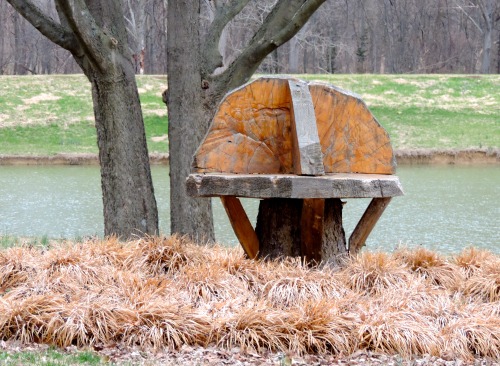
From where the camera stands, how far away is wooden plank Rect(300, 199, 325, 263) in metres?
5.49

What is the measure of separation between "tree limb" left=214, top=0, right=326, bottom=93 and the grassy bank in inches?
608

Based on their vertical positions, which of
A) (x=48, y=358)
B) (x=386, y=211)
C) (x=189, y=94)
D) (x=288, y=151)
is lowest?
(x=386, y=211)

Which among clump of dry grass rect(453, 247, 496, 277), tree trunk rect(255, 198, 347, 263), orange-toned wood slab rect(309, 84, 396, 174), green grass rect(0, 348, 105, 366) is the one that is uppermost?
orange-toned wood slab rect(309, 84, 396, 174)

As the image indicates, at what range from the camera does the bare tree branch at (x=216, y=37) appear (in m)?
8.06

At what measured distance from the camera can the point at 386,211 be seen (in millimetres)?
14328

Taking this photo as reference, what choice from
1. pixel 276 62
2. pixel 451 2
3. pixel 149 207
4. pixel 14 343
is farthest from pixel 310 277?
pixel 451 2

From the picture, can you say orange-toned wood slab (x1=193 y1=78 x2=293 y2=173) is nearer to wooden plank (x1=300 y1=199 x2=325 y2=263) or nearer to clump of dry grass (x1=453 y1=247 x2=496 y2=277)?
wooden plank (x1=300 y1=199 x2=325 y2=263)

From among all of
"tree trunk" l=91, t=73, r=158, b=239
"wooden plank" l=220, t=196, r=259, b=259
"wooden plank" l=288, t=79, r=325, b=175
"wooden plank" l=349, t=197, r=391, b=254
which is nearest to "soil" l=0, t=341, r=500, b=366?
"wooden plank" l=288, t=79, r=325, b=175

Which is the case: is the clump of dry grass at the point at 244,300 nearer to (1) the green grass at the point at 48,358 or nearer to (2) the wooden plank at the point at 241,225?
(2) the wooden plank at the point at 241,225

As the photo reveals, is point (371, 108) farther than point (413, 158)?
Yes

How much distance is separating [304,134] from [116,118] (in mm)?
2872

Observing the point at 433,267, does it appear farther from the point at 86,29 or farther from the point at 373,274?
the point at 86,29

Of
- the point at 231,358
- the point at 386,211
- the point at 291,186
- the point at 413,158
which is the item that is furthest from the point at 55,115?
the point at 231,358

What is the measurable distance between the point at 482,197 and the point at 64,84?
2030 cm
